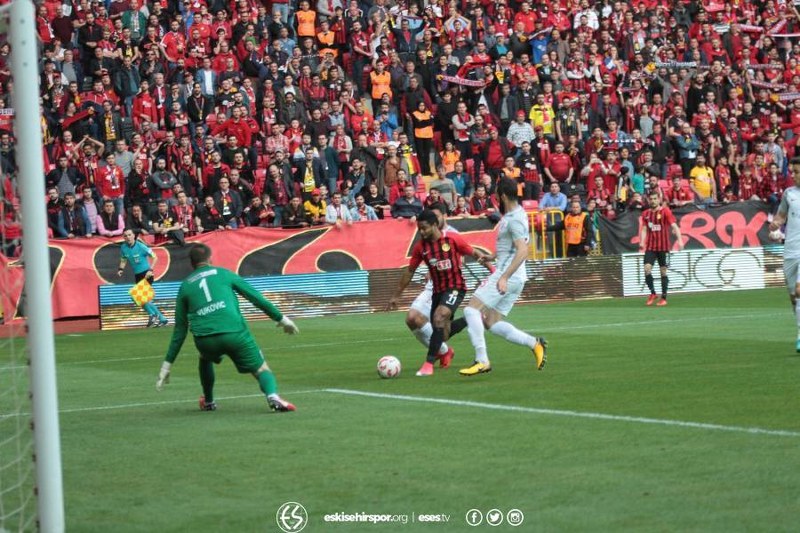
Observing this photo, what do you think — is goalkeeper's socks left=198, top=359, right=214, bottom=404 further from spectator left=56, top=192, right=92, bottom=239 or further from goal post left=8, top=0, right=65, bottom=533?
spectator left=56, top=192, right=92, bottom=239

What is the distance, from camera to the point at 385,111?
31672 millimetres

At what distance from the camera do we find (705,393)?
39.3ft

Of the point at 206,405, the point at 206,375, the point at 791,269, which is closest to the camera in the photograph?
the point at 206,375

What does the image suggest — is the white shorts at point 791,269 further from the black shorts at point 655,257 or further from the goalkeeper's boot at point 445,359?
the black shorts at point 655,257

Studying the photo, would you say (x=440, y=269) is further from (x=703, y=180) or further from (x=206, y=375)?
(x=703, y=180)

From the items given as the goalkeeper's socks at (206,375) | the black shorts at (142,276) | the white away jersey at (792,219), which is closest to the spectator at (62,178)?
the black shorts at (142,276)

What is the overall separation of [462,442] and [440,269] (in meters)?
5.33

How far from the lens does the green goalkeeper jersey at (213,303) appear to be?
1183 cm

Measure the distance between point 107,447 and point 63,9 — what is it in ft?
72.4

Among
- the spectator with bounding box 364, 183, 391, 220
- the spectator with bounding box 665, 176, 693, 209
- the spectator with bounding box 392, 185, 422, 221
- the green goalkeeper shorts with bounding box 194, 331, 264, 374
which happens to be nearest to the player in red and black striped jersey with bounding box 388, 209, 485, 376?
the green goalkeeper shorts with bounding box 194, 331, 264, 374

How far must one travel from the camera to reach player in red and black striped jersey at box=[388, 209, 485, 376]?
48.1 feet

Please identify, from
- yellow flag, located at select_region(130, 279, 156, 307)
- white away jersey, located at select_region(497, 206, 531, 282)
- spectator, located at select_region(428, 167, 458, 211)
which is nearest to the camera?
white away jersey, located at select_region(497, 206, 531, 282)

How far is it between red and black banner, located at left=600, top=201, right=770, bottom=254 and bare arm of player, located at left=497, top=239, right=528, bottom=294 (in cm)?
1717

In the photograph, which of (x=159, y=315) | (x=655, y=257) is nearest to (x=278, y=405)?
(x=159, y=315)
